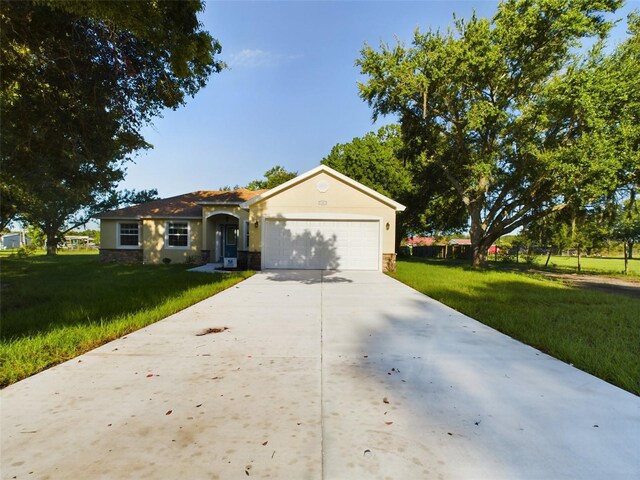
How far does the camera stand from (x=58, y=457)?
85.7 inches

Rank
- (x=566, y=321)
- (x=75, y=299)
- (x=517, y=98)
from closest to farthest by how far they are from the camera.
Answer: (x=566, y=321), (x=75, y=299), (x=517, y=98)

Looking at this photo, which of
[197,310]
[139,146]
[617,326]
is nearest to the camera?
[617,326]

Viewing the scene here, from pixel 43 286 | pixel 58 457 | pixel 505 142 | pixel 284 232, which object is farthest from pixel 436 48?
pixel 58 457

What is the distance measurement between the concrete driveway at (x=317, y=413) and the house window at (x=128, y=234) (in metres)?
15.7

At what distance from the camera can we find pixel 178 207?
18609mm

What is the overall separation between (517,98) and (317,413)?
1816 cm

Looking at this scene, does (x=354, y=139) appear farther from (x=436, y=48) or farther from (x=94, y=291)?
(x=94, y=291)

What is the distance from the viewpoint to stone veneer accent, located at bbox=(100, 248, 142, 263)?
18469 mm

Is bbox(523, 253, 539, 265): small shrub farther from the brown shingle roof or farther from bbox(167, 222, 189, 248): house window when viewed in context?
bbox(167, 222, 189, 248): house window

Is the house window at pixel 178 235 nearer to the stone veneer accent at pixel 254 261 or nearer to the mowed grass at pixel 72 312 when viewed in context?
the stone veneer accent at pixel 254 261

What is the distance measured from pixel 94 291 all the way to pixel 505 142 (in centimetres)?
1709

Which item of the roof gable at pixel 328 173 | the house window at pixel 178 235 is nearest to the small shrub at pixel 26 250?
the roof gable at pixel 328 173

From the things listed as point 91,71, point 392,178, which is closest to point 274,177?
point 392,178

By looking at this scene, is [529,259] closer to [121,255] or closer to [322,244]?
[322,244]
